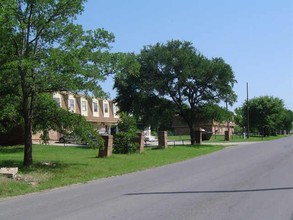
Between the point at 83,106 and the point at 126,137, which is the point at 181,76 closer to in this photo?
the point at 126,137

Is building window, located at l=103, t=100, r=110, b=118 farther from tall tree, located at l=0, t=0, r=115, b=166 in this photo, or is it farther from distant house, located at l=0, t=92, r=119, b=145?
tall tree, located at l=0, t=0, r=115, b=166

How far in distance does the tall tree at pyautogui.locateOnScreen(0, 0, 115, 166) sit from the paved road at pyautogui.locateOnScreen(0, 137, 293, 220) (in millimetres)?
4745

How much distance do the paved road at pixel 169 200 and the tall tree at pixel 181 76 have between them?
28066 mm

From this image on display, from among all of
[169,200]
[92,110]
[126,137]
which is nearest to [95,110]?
[92,110]

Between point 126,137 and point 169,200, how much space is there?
19046 mm

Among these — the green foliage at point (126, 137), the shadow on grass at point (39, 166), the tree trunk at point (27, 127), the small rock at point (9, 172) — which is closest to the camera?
the small rock at point (9, 172)

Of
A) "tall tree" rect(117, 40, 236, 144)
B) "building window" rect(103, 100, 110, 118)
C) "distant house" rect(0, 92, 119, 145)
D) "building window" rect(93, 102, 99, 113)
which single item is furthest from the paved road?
"building window" rect(103, 100, 110, 118)

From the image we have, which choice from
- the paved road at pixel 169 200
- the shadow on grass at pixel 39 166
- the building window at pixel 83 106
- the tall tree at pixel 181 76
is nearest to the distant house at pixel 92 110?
the building window at pixel 83 106

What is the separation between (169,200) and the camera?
10094 mm

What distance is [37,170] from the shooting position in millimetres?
17484

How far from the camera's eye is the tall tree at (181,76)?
42469mm

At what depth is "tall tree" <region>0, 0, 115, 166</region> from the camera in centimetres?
1697

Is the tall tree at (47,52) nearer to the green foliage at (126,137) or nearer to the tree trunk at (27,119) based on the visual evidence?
the tree trunk at (27,119)

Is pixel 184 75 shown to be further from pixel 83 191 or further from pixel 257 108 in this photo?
pixel 257 108
